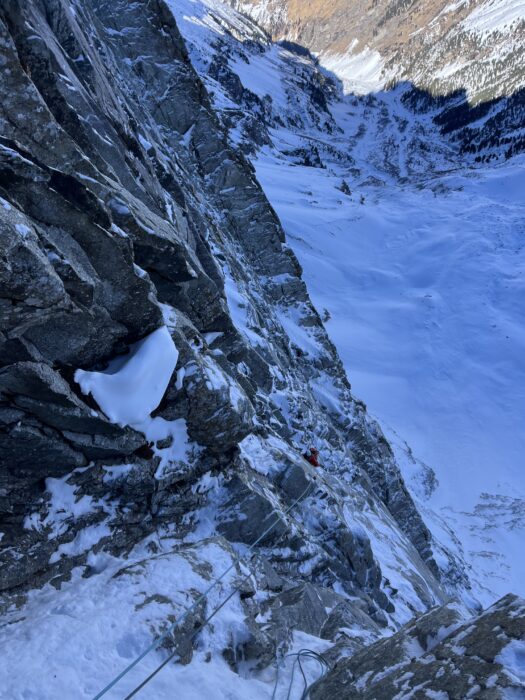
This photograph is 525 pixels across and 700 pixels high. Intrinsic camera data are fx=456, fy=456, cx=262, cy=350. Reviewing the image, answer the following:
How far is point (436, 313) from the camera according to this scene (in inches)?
1809

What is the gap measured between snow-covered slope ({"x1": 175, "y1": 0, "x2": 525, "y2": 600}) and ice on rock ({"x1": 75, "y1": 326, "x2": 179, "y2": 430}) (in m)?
24.0

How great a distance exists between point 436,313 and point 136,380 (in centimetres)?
4346

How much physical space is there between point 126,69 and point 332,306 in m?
26.9

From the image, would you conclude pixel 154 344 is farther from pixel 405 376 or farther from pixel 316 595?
pixel 405 376

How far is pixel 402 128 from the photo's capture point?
150625 mm

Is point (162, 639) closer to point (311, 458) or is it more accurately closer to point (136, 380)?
point (136, 380)

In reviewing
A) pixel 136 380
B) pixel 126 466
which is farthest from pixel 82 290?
pixel 126 466

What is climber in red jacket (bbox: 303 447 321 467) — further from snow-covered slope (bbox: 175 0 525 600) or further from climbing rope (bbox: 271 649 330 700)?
snow-covered slope (bbox: 175 0 525 600)

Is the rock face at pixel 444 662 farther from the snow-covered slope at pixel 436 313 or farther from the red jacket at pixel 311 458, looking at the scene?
the snow-covered slope at pixel 436 313

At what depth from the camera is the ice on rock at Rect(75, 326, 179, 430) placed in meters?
7.09

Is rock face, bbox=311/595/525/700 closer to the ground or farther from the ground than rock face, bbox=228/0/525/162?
closer to the ground

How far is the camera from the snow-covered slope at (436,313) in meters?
29.0

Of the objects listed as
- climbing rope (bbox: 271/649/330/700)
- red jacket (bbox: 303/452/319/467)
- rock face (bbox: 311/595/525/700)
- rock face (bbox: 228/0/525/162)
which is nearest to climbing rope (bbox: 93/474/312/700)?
climbing rope (bbox: 271/649/330/700)

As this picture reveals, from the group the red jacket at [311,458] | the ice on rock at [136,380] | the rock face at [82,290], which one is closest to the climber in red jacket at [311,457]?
the red jacket at [311,458]
